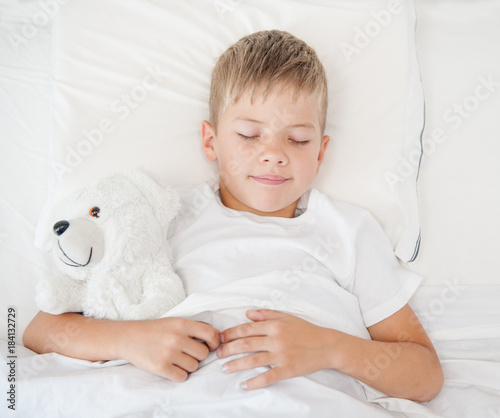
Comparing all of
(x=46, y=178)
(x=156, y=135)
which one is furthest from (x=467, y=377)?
(x=46, y=178)

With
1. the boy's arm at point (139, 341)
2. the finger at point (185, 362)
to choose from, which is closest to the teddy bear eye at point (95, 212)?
the boy's arm at point (139, 341)

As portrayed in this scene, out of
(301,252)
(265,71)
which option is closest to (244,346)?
(301,252)

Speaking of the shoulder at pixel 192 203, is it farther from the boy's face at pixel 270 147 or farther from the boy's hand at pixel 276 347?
the boy's hand at pixel 276 347

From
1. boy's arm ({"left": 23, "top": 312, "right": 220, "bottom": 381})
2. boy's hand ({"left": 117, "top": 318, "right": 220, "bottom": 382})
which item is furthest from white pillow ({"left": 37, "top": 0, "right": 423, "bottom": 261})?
boy's hand ({"left": 117, "top": 318, "right": 220, "bottom": 382})

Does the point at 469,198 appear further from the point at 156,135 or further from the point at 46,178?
the point at 46,178

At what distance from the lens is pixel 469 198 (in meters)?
1.34

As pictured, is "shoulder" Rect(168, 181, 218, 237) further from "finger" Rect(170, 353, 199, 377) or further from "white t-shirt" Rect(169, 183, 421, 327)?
"finger" Rect(170, 353, 199, 377)

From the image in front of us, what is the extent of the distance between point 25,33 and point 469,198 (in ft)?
4.81

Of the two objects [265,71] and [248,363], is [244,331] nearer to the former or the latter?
[248,363]

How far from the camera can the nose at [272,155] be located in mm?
1101

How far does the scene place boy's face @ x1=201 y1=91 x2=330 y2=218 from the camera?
112cm

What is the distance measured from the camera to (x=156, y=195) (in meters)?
1.08

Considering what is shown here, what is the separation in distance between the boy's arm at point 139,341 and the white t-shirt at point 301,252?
144mm

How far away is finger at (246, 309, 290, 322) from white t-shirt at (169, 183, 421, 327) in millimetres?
83
